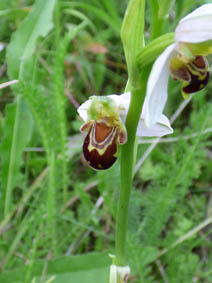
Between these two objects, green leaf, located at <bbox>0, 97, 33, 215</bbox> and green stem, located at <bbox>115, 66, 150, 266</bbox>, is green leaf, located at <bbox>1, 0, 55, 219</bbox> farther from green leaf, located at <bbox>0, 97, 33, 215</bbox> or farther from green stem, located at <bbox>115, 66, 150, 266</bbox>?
green stem, located at <bbox>115, 66, 150, 266</bbox>

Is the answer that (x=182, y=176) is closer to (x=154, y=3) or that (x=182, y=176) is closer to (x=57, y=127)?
(x=57, y=127)

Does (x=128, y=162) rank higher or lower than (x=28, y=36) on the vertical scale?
lower

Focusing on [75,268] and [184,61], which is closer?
[184,61]

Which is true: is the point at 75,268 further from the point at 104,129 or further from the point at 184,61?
the point at 184,61

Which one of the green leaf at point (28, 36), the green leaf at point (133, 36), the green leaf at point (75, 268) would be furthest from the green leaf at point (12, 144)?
the green leaf at point (133, 36)

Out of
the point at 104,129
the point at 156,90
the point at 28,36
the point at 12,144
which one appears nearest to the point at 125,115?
the point at 104,129

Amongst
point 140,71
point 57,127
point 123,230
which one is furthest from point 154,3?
point 57,127

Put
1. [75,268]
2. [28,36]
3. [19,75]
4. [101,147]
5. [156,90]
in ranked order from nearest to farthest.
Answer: [156,90]
[101,147]
[75,268]
[19,75]
[28,36]

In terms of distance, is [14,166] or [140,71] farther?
[14,166]

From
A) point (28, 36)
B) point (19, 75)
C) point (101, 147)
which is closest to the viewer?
point (101, 147)
